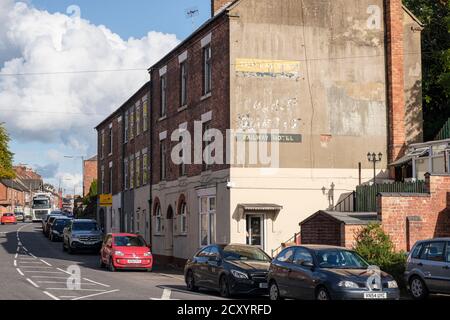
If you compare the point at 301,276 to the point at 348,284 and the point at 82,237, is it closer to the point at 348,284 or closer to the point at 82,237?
the point at 348,284

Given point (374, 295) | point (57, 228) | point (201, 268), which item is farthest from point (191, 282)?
point (57, 228)

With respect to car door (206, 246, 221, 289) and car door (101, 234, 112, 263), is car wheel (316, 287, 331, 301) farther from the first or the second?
car door (101, 234, 112, 263)

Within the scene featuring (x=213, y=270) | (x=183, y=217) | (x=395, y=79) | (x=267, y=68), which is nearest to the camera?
(x=213, y=270)

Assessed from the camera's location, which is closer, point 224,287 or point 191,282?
point 224,287

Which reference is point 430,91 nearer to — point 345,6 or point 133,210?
point 345,6

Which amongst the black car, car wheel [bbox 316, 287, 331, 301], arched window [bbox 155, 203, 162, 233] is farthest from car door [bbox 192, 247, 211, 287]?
arched window [bbox 155, 203, 162, 233]

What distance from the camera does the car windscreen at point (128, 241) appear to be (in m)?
31.3

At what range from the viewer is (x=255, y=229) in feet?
97.3

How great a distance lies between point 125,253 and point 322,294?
588 inches

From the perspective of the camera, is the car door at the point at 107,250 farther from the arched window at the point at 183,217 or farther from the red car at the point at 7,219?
the red car at the point at 7,219

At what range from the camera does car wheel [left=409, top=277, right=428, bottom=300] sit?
19516mm

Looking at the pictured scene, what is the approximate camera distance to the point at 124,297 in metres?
19.3

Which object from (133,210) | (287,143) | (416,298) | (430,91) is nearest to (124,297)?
(416,298)

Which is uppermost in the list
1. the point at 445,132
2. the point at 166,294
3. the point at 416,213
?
the point at 445,132
